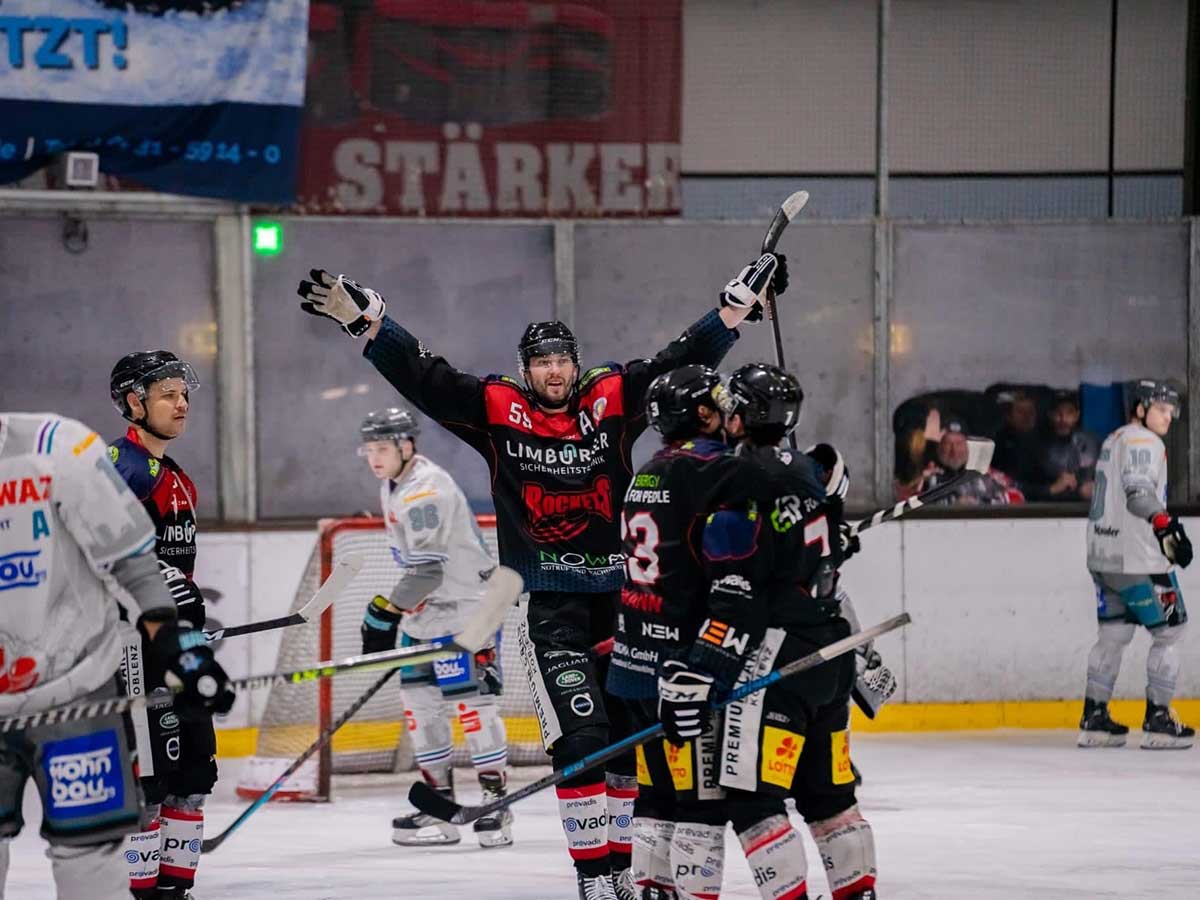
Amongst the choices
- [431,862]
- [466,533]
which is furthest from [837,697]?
[466,533]

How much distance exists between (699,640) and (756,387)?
0.52m

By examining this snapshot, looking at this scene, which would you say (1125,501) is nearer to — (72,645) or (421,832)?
(421,832)

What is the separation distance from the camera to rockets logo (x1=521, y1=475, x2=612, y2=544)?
464 centimetres

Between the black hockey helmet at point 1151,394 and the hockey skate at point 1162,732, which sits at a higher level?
the black hockey helmet at point 1151,394

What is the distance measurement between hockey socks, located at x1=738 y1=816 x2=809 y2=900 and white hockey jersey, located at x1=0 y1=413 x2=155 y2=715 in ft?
4.26

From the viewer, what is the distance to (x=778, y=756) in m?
3.85

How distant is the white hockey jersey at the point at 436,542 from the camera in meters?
6.26

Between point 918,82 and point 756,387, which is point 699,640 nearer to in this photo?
point 756,387

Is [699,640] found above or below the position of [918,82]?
below

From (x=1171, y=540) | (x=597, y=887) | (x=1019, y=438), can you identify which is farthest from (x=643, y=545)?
(x=1019, y=438)

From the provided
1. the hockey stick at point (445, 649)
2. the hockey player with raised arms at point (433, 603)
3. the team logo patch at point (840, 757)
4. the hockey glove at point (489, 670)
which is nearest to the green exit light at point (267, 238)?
the hockey player with raised arms at point (433, 603)

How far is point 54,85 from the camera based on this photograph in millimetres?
7660

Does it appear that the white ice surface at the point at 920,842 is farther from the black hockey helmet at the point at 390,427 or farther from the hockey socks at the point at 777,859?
the black hockey helmet at the point at 390,427

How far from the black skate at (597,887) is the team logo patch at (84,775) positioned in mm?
1509
